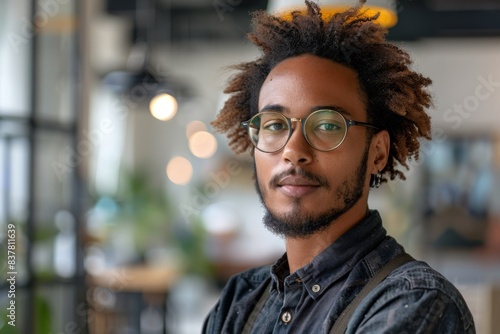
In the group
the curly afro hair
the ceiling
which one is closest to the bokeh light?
the ceiling

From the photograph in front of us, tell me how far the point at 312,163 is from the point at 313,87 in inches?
5.5

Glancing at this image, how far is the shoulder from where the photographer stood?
119 centimetres

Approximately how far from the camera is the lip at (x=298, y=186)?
1.41 m

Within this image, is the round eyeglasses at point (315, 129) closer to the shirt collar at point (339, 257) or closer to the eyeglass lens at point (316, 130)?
the eyeglass lens at point (316, 130)

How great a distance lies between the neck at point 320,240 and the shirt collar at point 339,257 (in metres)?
0.01

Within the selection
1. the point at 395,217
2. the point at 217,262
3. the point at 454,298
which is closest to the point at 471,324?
the point at 454,298

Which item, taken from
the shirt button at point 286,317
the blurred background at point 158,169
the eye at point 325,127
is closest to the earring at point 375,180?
the eye at point 325,127

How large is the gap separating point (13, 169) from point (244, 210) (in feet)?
25.2

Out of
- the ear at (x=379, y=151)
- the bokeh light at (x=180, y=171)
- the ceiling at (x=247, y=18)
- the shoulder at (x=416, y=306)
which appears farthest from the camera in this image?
the bokeh light at (x=180, y=171)

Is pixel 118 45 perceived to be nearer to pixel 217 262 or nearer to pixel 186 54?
pixel 186 54

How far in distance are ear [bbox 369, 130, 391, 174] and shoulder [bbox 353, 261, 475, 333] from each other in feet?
0.96

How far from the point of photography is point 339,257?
145 centimetres

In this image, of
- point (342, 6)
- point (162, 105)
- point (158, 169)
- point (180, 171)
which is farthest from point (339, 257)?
point (158, 169)

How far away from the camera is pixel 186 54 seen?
34.9ft
